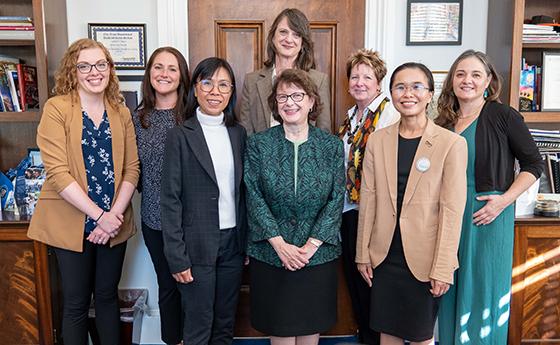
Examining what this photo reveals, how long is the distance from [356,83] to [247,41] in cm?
79

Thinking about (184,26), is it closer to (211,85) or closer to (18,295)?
(211,85)

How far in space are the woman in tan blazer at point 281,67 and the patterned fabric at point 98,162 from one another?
63 centimetres

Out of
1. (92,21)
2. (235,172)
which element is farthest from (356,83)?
(92,21)

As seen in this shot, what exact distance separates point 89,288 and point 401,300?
Answer: 1.29 m

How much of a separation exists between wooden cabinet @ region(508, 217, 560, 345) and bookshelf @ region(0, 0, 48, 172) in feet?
7.62

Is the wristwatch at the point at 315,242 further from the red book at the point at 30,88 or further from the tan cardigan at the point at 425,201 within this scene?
the red book at the point at 30,88

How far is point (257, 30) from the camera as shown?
8.33 ft

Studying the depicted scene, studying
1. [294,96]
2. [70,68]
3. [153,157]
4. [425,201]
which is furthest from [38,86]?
[425,201]

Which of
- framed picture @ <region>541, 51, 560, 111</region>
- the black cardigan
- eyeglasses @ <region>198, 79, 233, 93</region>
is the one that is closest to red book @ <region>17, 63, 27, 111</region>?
eyeglasses @ <region>198, 79, 233, 93</region>

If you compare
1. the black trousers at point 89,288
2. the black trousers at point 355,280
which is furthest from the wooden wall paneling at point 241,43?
the black trousers at point 89,288

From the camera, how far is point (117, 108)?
2.00 metres

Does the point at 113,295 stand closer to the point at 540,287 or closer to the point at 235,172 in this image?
the point at 235,172

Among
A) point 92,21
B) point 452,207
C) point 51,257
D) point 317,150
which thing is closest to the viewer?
point 452,207

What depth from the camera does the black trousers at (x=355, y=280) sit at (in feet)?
6.82
